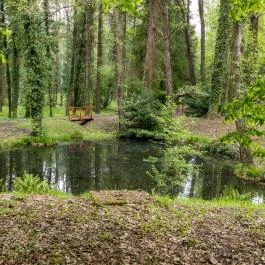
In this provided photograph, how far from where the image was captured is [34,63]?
63.3ft

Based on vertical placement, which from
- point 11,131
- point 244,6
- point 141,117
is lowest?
point 11,131

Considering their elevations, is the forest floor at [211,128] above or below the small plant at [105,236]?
above

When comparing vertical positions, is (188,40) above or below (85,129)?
above

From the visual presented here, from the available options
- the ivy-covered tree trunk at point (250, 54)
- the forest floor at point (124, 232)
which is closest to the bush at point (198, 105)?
the ivy-covered tree trunk at point (250, 54)

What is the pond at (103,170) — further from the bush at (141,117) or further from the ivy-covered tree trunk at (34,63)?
the bush at (141,117)

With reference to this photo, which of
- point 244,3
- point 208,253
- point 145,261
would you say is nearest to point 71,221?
point 145,261

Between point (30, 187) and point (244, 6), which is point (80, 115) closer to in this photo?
point (30, 187)

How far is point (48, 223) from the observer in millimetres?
6484

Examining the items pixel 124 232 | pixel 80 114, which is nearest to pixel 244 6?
pixel 124 232

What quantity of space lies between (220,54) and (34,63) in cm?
1127

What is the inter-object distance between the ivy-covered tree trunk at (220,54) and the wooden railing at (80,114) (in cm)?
815

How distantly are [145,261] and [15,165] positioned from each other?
10.7 metres

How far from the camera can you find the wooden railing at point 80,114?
83.4ft

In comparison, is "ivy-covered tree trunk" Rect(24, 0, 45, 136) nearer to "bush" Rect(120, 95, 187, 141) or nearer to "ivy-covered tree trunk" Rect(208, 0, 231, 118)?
"bush" Rect(120, 95, 187, 141)
